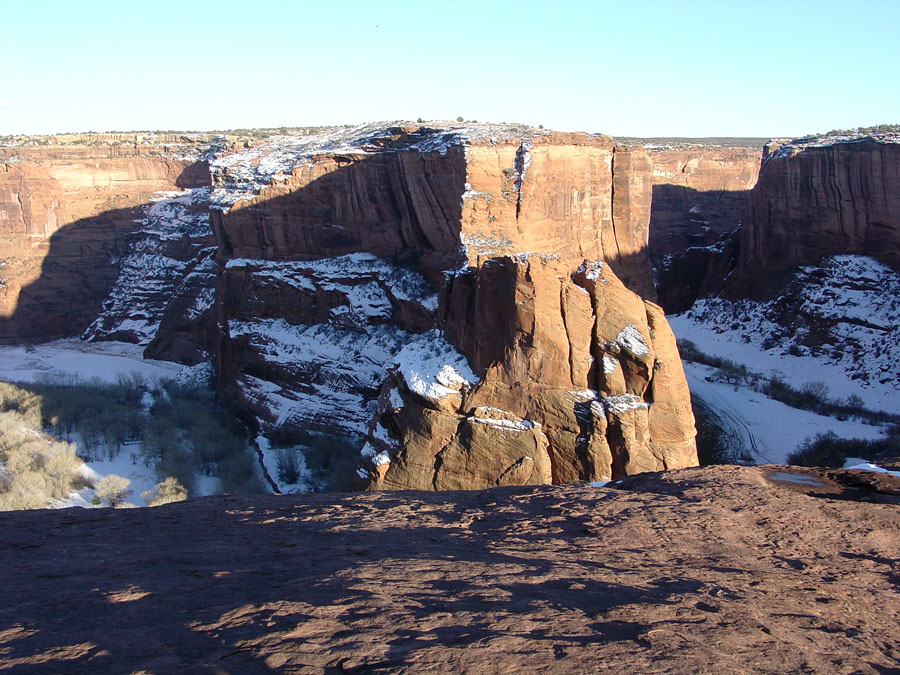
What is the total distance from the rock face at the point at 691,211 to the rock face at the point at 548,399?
35.1 m

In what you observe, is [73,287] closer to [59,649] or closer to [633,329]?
[633,329]

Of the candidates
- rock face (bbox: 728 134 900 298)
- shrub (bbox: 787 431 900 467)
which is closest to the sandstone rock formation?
shrub (bbox: 787 431 900 467)

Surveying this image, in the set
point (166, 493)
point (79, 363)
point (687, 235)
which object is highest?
point (687, 235)

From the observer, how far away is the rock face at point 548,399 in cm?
1224

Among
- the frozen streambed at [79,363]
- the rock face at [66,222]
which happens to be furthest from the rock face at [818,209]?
the rock face at [66,222]

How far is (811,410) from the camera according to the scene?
84.7 feet

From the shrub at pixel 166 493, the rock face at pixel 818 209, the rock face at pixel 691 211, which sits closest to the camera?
the shrub at pixel 166 493

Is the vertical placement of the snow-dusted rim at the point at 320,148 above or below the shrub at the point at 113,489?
above

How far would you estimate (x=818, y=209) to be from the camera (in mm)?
35594

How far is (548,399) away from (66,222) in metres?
37.3

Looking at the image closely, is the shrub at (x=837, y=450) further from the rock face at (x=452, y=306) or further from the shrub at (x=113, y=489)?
the shrub at (x=113, y=489)

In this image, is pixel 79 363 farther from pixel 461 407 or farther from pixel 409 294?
pixel 461 407

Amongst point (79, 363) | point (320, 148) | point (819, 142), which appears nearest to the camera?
point (320, 148)

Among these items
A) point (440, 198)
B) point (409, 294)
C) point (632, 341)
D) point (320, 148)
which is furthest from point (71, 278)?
point (632, 341)
